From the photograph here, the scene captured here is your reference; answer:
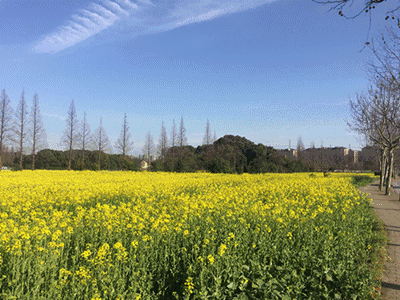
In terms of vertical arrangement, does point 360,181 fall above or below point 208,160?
below

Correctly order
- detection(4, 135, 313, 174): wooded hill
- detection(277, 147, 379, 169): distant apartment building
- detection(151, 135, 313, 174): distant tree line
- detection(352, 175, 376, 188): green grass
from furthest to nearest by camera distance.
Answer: detection(277, 147, 379, 169): distant apartment building < detection(4, 135, 313, 174): wooded hill < detection(151, 135, 313, 174): distant tree line < detection(352, 175, 376, 188): green grass

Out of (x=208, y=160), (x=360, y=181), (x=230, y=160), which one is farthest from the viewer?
(x=230, y=160)

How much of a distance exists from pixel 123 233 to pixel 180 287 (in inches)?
76.3

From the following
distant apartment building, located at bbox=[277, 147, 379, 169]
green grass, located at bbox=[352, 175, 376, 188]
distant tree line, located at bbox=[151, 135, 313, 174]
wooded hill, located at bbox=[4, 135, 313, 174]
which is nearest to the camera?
green grass, located at bbox=[352, 175, 376, 188]

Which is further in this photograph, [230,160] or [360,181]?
[230,160]

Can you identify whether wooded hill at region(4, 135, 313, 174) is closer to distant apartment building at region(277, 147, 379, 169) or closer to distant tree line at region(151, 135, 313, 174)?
distant tree line at region(151, 135, 313, 174)

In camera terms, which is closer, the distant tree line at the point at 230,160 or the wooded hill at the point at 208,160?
the distant tree line at the point at 230,160

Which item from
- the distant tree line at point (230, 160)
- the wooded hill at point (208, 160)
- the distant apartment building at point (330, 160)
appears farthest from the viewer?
the distant apartment building at point (330, 160)

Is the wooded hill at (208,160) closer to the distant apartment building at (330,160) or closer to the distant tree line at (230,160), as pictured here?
the distant tree line at (230,160)

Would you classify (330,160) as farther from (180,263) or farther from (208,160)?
(180,263)

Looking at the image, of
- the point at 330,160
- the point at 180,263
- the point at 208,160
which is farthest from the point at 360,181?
the point at 330,160

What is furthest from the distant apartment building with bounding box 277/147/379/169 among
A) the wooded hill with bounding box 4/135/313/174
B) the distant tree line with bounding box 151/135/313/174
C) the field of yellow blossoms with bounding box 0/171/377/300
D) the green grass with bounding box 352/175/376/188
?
the field of yellow blossoms with bounding box 0/171/377/300

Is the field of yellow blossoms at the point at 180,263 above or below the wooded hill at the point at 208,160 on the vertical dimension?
below

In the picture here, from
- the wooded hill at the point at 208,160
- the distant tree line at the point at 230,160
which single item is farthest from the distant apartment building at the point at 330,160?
the distant tree line at the point at 230,160
